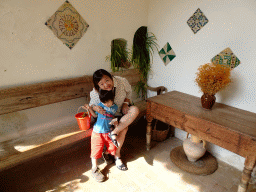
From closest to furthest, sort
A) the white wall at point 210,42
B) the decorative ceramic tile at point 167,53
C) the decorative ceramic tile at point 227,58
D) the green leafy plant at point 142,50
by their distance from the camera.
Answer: the white wall at point 210,42
the decorative ceramic tile at point 227,58
the decorative ceramic tile at point 167,53
the green leafy plant at point 142,50

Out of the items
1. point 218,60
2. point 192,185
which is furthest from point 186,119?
point 218,60

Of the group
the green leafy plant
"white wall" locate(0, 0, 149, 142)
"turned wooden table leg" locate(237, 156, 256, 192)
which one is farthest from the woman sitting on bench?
"turned wooden table leg" locate(237, 156, 256, 192)

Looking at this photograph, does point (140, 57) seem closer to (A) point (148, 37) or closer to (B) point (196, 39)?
(A) point (148, 37)

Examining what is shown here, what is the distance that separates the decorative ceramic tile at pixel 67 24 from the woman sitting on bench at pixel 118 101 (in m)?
0.76

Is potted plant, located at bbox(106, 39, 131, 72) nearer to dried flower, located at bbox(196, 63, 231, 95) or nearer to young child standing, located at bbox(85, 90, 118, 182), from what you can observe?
young child standing, located at bbox(85, 90, 118, 182)

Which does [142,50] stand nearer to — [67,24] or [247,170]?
[67,24]

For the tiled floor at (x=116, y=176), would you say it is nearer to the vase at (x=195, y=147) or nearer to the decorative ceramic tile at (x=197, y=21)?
the vase at (x=195, y=147)

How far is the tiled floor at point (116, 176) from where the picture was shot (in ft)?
7.16

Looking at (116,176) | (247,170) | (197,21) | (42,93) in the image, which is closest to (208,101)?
(247,170)

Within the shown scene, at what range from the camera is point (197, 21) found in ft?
8.49

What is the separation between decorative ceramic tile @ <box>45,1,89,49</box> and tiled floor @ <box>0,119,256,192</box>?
168 cm

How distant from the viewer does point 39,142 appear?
215cm

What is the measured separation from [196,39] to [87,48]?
1.63m

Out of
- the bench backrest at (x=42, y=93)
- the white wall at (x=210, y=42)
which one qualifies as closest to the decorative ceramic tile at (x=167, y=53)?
the white wall at (x=210, y=42)
